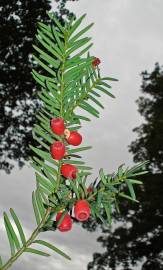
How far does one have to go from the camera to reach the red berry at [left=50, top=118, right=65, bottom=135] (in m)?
0.98

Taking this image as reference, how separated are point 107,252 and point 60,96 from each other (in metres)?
21.7

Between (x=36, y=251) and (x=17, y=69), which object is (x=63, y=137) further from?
(x=17, y=69)

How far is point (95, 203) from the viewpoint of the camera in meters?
0.90

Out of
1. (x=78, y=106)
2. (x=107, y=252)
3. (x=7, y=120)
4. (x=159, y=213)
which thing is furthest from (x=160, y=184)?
(x=78, y=106)

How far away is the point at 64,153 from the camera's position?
3.28ft

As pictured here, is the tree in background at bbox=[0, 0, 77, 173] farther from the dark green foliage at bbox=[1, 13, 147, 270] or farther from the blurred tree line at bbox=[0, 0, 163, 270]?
the dark green foliage at bbox=[1, 13, 147, 270]

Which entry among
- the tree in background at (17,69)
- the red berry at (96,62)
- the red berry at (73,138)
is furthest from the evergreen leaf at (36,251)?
the tree in background at (17,69)

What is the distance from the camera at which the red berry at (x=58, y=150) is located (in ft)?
3.18

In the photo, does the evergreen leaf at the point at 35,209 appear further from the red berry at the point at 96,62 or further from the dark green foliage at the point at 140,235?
the dark green foliage at the point at 140,235

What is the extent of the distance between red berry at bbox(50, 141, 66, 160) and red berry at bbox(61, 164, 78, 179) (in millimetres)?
31

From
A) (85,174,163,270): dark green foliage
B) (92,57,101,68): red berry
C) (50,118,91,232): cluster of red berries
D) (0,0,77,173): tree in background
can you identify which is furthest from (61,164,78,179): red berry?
(85,174,163,270): dark green foliage

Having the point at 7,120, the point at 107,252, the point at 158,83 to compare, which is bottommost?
the point at 107,252

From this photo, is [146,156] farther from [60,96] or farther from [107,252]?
[60,96]

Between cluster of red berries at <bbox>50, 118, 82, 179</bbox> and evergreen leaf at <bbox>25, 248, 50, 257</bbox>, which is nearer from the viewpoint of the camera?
evergreen leaf at <bbox>25, 248, 50, 257</bbox>
